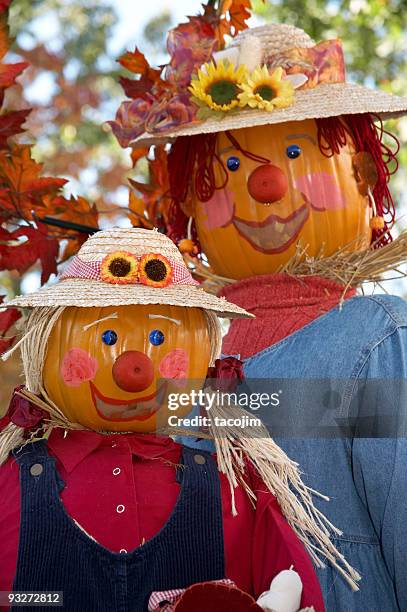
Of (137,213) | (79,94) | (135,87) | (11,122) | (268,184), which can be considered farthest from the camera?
(79,94)

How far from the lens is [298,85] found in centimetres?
237

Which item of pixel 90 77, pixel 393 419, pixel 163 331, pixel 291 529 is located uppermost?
pixel 90 77

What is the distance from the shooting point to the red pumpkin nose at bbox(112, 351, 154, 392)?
180 cm

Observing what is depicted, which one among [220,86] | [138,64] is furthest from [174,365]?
[138,64]

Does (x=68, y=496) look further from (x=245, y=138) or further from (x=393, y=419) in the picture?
(x=245, y=138)

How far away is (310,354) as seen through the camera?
2.18 metres

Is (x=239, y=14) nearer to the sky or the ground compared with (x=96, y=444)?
nearer to the sky

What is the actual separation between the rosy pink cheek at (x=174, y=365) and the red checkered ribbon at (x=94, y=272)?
6.4 inches

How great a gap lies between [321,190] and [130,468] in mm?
914

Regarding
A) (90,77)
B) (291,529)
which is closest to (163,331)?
(291,529)

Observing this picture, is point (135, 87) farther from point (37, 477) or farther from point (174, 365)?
point (37, 477)

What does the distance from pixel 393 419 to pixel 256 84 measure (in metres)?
0.94

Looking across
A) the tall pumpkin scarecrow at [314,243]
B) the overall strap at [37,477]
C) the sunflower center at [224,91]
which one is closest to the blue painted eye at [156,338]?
the overall strap at [37,477]

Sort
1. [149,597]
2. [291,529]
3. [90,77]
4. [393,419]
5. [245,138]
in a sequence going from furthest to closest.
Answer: [90,77], [245,138], [393,419], [291,529], [149,597]
